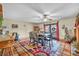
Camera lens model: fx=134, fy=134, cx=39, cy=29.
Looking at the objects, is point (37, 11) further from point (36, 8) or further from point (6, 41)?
point (6, 41)

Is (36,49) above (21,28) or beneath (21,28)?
beneath

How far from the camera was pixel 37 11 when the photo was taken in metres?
1.83

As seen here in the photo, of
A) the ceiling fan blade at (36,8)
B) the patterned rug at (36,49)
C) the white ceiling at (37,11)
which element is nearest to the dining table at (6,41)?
the patterned rug at (36,49)

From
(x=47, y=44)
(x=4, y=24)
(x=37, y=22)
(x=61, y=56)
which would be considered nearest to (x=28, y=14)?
(x=37, y=22)

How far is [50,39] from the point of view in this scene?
1.87 metres

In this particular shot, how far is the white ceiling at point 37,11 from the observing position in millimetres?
1839

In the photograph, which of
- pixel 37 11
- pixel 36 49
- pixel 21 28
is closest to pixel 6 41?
pixel 21 28

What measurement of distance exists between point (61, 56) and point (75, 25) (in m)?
0.47

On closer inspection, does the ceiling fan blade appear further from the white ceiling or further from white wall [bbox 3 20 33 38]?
white wall [bbox 3 20 33 38]

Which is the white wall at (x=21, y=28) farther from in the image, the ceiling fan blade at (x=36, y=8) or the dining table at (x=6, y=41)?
the ceiling fan blade at (x=36, y=8)

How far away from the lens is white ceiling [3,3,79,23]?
184cm

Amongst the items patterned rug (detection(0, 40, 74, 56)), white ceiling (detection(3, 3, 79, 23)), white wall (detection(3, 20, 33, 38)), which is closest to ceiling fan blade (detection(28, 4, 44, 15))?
white ceiling (detection(3, 3, 79, 23))

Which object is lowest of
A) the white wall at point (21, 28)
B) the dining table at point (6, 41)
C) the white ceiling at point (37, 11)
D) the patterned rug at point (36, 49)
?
the patterned rug at point (36, 49)

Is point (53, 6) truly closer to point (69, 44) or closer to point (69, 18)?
point (69, 18)
